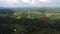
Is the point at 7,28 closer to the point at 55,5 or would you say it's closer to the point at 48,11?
the point at 48,11

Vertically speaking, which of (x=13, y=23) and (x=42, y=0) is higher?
(x=42, y=0)

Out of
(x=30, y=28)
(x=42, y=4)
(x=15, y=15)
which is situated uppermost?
(x=42, y=4)

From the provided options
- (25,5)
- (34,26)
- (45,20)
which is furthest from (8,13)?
(45,20)

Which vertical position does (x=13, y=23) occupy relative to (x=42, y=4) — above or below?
below

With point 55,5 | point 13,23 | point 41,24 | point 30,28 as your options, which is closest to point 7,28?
point 13,23

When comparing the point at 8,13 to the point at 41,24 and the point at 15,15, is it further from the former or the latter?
the point at 41,24
